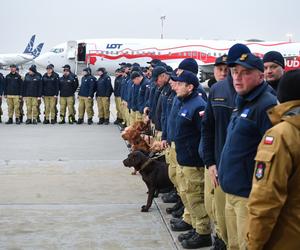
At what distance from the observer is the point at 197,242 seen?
5.71 m

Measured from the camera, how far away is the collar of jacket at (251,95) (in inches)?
155

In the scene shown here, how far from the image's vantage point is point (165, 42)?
105 ft

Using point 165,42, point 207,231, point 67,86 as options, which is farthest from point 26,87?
point 165,42

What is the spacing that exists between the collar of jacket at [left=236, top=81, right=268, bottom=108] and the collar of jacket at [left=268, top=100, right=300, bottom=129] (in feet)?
3.19

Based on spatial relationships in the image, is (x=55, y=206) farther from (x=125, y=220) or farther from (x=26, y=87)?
(x=26, y=87)

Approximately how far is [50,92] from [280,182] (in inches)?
591

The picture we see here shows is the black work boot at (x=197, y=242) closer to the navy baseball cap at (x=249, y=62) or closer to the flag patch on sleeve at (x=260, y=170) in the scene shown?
the navy baseball cap at (x=249, y=62)

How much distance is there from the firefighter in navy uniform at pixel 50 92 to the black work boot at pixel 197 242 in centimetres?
1221

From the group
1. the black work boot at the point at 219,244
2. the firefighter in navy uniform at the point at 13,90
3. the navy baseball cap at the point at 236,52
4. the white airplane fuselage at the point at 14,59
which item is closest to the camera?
the navy baseball cap at the point at 236,52

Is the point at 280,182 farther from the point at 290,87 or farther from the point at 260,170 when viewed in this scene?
the point at 290,87

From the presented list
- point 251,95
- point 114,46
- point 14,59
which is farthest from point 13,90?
point 14,59

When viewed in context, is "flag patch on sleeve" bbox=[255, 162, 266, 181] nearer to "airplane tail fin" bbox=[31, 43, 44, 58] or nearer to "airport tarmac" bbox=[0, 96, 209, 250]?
"airport tarmac" bbox=[0, 96, 209, 250]

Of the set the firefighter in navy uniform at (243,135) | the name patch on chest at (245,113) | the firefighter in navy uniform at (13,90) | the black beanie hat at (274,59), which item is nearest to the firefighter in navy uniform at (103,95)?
the firefighter in navy uniform at (13,90)

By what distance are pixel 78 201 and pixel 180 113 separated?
256 cm
